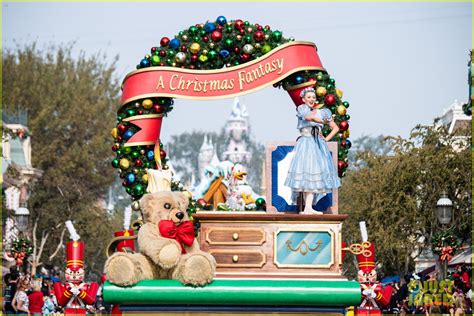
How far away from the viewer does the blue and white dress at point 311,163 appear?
15.2 m

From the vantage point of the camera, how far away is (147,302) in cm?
1399

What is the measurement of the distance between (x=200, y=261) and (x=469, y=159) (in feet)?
73.4

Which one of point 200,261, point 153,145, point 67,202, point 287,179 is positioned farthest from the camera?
point 67,202

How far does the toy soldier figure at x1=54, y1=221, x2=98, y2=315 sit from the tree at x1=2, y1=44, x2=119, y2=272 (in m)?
35.6

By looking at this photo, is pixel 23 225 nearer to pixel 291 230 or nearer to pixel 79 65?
pixel 291 230

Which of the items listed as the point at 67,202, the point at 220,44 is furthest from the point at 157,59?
the point at 67,202

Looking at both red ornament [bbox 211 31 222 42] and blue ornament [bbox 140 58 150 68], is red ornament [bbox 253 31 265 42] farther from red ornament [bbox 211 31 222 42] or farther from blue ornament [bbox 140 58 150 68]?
blue ornament [bbox 140 58 150 68]

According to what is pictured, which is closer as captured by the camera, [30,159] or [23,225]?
[23,225]

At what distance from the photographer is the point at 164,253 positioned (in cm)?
1426

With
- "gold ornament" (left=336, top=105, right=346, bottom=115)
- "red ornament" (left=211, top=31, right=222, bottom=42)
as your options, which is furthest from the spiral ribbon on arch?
"red ornament" (left=211, top=31, right=222, bottom=42)

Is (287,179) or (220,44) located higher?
(220,44)

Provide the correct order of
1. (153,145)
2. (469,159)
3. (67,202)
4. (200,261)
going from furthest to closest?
(67,202) → (469,159) → (153,145) → (200,261)

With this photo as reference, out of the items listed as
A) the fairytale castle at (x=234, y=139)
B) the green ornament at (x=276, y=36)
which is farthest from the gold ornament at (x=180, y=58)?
the fairytale castle at (x=234, y=139)

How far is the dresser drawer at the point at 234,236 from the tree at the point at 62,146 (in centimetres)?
3862
